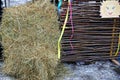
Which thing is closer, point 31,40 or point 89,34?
point 31,40

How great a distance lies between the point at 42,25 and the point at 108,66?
117 cm

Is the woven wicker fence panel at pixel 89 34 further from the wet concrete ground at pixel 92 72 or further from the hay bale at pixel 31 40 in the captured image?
the hay bale at pixel 31 40

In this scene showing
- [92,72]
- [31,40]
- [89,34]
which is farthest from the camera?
[89,34]

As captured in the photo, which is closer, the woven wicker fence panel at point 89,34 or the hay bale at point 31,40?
the hay bale at point 31,40

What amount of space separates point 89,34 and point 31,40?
2.97ft

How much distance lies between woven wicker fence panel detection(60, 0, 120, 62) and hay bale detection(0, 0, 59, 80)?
0.26 metres

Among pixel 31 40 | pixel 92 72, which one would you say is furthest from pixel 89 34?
pixel 31 40

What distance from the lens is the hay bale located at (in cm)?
338

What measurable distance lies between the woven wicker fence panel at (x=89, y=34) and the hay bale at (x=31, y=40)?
265 mm

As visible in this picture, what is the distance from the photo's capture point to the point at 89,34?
13.2ft

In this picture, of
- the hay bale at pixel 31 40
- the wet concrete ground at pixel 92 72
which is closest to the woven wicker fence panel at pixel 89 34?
the wet concrete ground at pixel 92 72

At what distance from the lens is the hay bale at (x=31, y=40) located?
338cm

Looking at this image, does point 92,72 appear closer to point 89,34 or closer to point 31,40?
point 89,34

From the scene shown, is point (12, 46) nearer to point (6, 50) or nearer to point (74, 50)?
point (6, 50)
